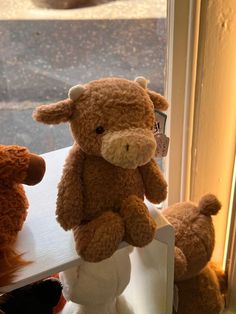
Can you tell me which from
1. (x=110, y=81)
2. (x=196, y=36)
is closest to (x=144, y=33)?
(x=196, y=36)

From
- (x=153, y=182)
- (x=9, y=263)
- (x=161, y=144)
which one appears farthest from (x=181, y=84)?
(x=9, y=263)

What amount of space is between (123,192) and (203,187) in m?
0.38

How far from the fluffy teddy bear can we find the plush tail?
20 cm

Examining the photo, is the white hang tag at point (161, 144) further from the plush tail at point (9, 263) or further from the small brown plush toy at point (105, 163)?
the plush tail at point (9, 263)

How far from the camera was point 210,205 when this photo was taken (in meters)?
0.89

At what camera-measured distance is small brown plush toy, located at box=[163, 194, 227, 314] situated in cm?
90

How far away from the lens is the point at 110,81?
66 cm

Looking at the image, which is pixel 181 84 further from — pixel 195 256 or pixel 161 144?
pixel 195 256

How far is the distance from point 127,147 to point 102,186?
0.09 meters

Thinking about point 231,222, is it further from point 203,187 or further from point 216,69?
point 216,69

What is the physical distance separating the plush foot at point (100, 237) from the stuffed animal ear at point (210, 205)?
0.29m

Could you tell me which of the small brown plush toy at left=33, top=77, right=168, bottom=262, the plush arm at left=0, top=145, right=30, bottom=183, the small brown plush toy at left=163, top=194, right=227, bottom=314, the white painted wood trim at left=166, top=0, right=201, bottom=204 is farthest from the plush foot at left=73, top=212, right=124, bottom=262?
the white painted wood trim at left=166, top=0, right=201, bottom=204

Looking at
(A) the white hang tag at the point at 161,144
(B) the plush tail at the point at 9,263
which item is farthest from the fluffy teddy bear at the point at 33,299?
(A) the white hang tag at the point at 161,144

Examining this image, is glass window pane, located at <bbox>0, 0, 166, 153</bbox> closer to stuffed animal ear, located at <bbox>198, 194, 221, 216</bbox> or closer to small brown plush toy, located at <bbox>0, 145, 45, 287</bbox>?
stuffed animal ear, located at <bbox>198, 194, 221, 216</bbox>
